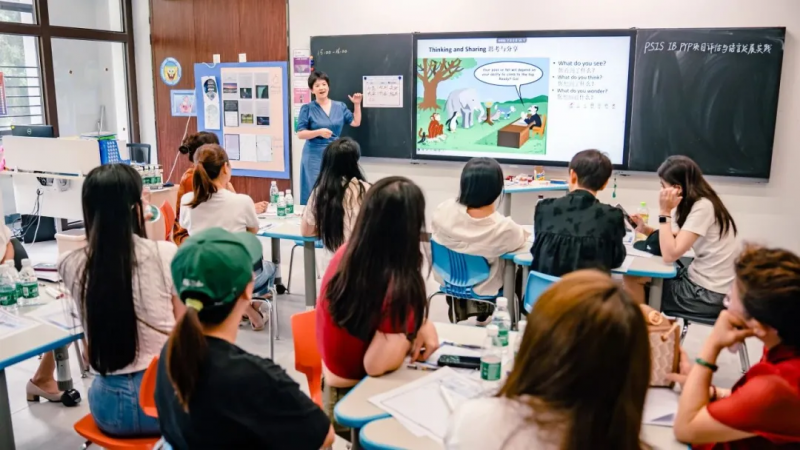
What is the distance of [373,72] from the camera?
19.8 feet

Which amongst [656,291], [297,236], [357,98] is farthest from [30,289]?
[357,98]

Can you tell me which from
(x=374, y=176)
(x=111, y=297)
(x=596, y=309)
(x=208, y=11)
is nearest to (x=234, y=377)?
(x=596, y=309)

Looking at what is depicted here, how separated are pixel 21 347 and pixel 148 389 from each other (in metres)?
0.54

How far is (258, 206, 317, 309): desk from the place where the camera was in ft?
12.8

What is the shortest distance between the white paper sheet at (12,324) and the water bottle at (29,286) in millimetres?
176

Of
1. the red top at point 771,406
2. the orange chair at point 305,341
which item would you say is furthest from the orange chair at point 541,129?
the red top at point 771,406

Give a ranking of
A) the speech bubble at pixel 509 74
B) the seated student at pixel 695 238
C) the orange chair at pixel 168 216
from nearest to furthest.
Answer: the seated student at pixel 695 238 → the orange chair at pixel 168 216 → the speech bubble at pixel 509 74

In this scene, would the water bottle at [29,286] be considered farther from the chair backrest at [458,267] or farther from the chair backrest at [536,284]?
the chair backrest at [536,284]

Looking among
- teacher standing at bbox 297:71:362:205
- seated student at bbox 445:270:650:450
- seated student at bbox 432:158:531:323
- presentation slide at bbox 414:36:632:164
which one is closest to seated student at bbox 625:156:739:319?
seated student at bbox 432:158:531:323

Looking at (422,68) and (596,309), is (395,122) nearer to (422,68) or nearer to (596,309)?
(422,68)

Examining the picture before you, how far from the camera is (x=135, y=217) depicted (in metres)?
2.25

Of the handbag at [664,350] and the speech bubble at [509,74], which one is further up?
the speech bubble at [509,74]

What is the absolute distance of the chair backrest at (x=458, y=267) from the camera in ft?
11.5

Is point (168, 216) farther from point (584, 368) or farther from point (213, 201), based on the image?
point (584, 368)
